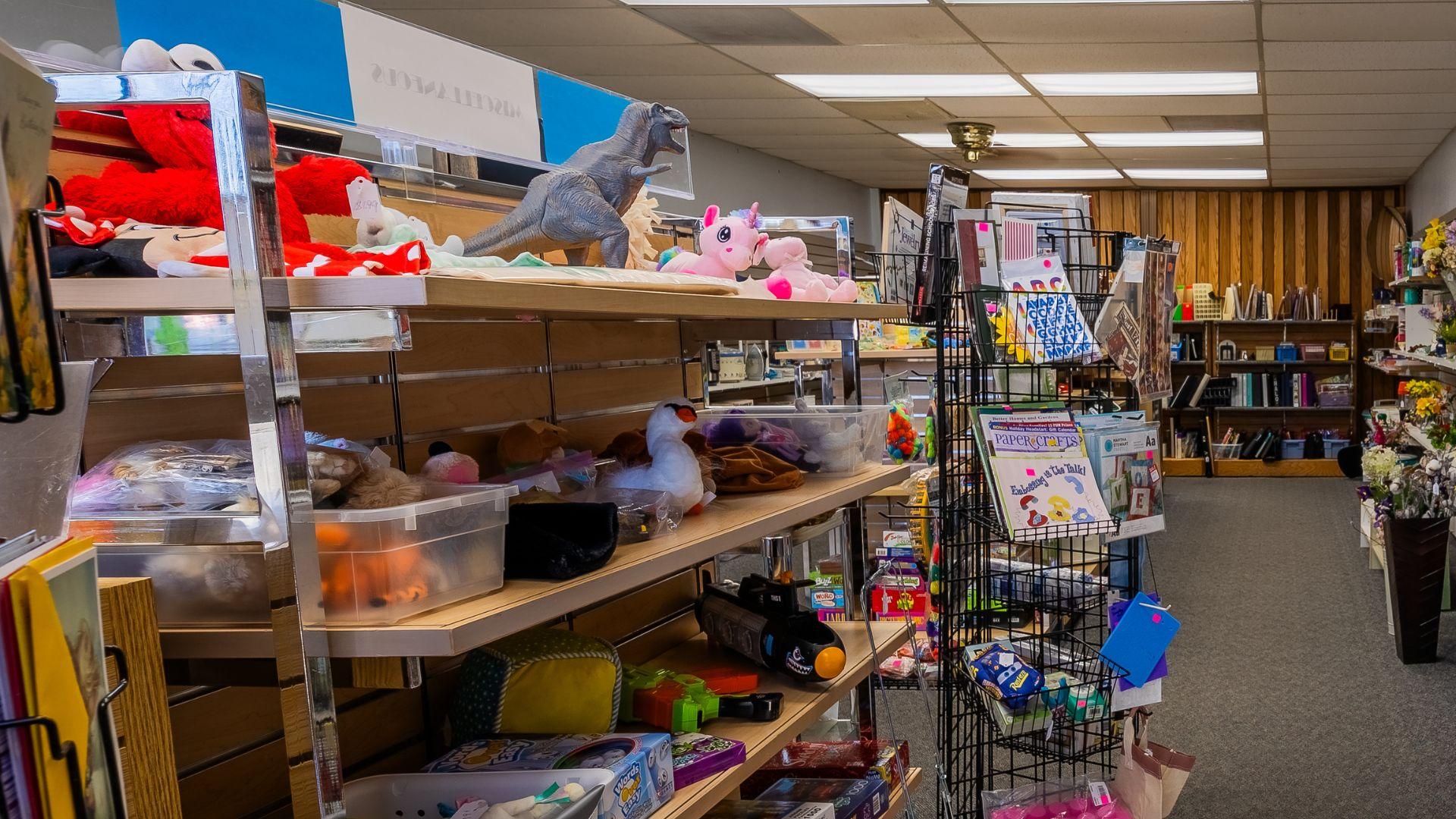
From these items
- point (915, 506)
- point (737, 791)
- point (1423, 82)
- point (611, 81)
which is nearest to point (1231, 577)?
point (1423, 82)

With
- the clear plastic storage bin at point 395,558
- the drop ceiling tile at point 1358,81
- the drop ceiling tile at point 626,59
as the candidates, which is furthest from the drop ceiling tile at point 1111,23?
the clear plastic storage bin at point 395,558

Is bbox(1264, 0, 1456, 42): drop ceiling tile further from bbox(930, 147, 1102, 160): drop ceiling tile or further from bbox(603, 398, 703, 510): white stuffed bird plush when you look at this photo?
bbox(603, 398, 703, 510): white stuffed bird plush

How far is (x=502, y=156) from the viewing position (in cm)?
173

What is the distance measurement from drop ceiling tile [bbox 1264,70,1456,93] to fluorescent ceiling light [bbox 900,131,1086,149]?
180 centimetres

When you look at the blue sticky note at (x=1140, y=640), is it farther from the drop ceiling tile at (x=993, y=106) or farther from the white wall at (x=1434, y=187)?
the white wall at (x=1434, y=187)

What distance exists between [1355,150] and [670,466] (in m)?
8.09

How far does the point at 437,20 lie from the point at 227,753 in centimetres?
367

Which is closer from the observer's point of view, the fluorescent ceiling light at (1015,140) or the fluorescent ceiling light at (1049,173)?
the fluorescent ceiling light at (1015,140)

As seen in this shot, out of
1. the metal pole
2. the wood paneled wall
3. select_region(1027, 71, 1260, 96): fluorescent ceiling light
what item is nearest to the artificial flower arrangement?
select_region(1027, 71, 1260, 96): fluorescent ceiling light

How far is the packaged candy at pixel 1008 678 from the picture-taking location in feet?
6.78

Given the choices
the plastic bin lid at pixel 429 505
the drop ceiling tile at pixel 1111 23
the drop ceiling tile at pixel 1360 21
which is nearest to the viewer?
the plastic bin lid at pixel 429 505

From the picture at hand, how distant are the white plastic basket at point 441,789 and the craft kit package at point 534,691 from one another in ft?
0.64

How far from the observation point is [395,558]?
1149mm

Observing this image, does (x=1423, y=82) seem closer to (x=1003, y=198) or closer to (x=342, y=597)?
(x=1003, y=198)
